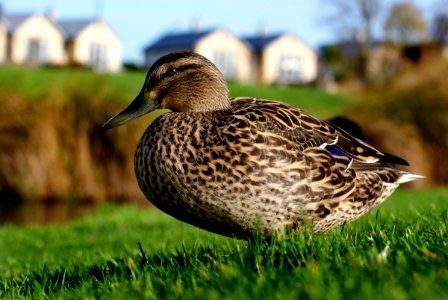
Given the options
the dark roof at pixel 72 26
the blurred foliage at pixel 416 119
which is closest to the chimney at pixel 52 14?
the dark roof at pixel 72 26

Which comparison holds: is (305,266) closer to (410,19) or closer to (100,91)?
(100,91)

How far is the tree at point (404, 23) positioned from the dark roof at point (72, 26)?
102 feet

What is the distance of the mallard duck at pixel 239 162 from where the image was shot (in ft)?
13.6

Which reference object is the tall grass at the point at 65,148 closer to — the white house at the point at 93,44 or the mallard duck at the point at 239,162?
the mallard duck at the point at 239,162

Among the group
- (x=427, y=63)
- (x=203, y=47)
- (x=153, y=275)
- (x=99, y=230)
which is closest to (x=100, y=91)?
(x=99, y=230)

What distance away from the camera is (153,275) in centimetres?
367

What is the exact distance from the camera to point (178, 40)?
287 feet

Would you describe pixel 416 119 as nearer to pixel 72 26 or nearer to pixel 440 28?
pixel 440 28

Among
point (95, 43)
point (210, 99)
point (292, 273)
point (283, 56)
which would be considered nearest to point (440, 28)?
point (283, 56)

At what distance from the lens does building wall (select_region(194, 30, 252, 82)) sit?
8281 centimetres

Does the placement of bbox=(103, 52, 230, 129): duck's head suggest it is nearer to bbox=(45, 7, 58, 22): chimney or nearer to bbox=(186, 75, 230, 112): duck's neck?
bbox=(186, 75, 230, 112): duck's neck

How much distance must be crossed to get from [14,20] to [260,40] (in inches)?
1135

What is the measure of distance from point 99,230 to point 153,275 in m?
8.17

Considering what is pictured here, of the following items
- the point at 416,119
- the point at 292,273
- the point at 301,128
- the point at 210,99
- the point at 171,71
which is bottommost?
the point at 416,119
